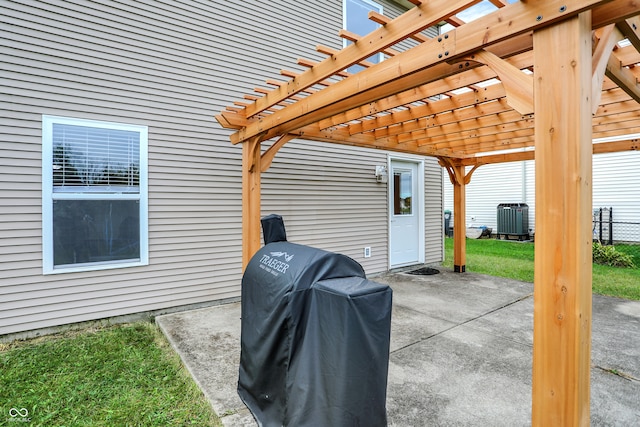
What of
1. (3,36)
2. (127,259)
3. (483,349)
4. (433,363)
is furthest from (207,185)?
(483,349)

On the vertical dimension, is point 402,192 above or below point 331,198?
above

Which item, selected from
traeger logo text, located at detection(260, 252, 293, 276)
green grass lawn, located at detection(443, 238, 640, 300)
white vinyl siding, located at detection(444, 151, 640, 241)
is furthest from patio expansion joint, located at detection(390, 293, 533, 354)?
white vinyl siding, located at detection(444, 151, 640, 241)

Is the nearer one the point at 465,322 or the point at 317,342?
the point at 317,342

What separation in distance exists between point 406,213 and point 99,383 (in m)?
5.74

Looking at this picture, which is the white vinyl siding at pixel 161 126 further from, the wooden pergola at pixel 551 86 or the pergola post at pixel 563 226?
the pergola post at pixel 563 226

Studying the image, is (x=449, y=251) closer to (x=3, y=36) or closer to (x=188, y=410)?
(x=188, y=410)

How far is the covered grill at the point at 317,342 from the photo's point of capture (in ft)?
4.85

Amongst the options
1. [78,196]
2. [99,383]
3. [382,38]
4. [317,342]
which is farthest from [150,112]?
[317,342]

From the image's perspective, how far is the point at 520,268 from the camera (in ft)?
22.4

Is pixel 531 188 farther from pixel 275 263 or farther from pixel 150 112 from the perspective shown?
pixel 275 263

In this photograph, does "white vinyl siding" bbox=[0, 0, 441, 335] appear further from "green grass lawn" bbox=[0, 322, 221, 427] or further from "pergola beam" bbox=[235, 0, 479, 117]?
"pergola beam" bbox=[235, 0, 479, 117]

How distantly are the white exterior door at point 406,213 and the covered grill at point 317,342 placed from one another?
4.87 meters

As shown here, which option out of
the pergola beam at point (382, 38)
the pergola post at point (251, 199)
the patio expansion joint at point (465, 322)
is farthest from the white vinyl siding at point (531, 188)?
the pergola beam at point (382, 38)

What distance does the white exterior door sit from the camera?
6.63 m
